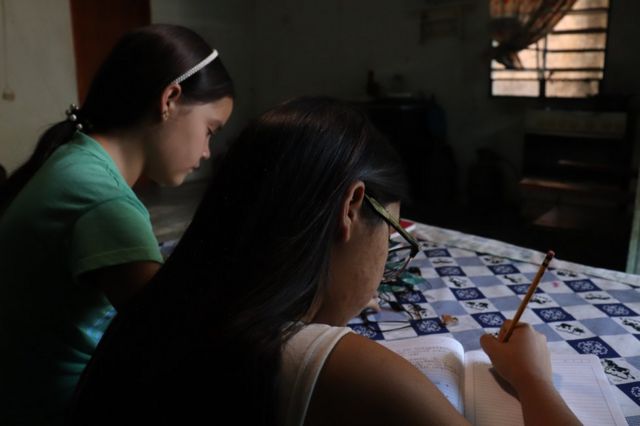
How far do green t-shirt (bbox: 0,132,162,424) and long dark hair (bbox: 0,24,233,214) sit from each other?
172 millimetres

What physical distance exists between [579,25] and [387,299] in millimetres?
3980

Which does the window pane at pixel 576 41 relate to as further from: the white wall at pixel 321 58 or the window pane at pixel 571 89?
the window pane at pixel 571 89

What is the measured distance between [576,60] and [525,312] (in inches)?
152

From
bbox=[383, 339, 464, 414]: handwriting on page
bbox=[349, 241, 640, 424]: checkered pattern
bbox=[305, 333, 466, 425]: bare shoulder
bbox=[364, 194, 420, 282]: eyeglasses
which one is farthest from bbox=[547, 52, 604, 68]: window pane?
bbox=[305, 333, 466, 425]: bare shoulder

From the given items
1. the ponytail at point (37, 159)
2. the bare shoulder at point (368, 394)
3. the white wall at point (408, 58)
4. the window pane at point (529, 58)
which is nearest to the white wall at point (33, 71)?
the white wall at point (408, 58)

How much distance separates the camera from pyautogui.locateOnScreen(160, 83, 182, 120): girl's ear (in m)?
0.99

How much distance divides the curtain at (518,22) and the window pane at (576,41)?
10 centimetres

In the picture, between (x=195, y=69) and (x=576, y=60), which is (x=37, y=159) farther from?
(x=576, y=60)

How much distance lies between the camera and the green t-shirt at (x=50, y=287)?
2.56ft

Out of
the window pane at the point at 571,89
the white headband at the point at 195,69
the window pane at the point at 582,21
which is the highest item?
the window pane at the point at 582,21

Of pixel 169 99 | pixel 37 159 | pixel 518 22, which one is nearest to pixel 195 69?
pixel 169 99

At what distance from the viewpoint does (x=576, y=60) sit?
167 inches

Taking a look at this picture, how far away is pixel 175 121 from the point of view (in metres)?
1.05

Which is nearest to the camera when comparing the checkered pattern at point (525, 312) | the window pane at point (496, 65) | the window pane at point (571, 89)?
the checkered pattern at point (525, 312)
